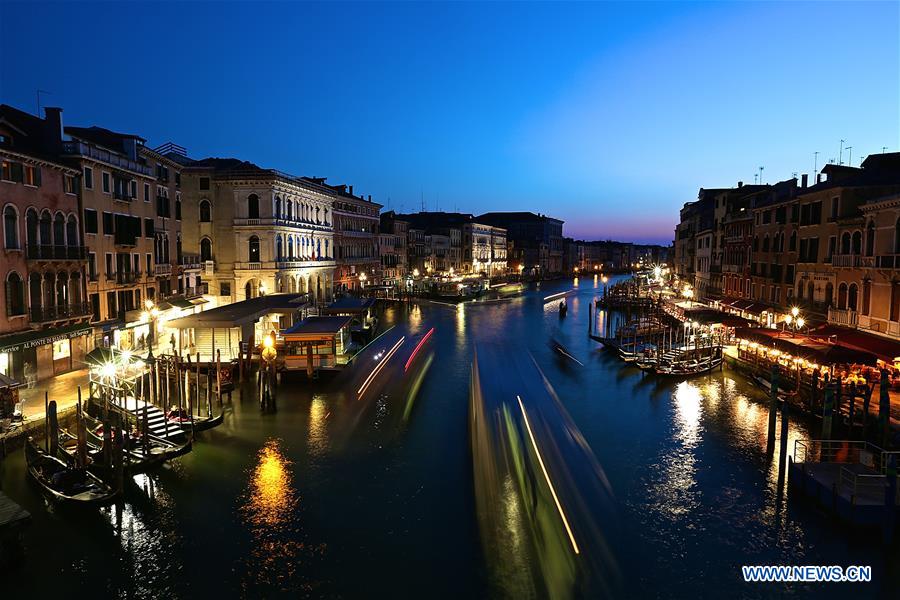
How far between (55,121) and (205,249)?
63.2 ft

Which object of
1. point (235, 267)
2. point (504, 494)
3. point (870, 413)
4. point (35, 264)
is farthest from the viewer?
point (235, 267)

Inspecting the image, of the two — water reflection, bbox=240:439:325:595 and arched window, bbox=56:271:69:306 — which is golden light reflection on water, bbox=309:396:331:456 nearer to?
water reflection, bbox=240:439:325:595

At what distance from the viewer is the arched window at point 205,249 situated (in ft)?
143

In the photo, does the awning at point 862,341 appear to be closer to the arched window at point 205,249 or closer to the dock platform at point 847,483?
the dock platform at point 847,483

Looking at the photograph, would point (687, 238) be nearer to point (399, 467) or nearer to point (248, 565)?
point (399, 467)

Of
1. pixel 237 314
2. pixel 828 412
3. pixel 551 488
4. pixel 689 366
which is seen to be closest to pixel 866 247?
pixel 689 366

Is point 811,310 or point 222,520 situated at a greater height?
point 811,310

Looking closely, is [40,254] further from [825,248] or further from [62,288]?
[825,248]

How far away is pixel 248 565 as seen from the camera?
12.7m

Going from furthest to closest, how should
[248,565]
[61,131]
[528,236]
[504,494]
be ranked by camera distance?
[528,236] → [61,131] → [504,494] → [248,565]

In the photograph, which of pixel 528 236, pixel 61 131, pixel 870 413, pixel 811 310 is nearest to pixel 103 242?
pixel 61 131

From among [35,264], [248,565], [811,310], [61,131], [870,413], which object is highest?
[61,131]

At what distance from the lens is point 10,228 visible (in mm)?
21562

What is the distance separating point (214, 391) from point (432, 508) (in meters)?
14.3
